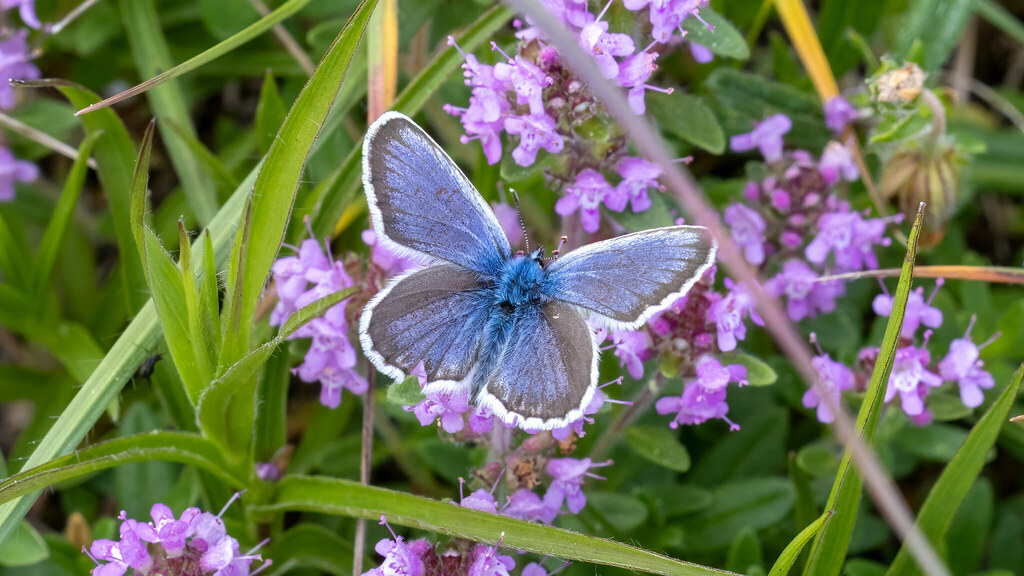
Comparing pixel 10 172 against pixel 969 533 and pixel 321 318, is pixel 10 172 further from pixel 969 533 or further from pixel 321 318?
pixel 969 533

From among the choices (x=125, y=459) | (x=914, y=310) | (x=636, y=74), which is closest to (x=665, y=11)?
(x=636, y=74)

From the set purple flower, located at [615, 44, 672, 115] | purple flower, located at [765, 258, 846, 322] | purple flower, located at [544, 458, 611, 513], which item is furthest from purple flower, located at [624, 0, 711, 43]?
purple flower, located at [544, 458, 611, 513]

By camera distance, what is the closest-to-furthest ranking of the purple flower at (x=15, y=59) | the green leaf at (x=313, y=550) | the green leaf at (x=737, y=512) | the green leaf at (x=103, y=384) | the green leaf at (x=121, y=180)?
1. the green leaf at (x=103, y=384)
2. the green leaf at (x=313, y=550)
3. the green leaf at (x=121, y=180)
4. the green leaf at (x=737, y=512)
5. the purple flower at (x=15, y=59)

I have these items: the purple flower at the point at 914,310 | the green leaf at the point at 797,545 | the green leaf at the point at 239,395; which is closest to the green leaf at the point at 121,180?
the green leaf at the point at 239,395

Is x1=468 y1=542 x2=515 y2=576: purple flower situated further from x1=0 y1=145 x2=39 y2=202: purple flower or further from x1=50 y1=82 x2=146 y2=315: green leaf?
x1=0 y1=145 x2=39 y2=202: purple flower

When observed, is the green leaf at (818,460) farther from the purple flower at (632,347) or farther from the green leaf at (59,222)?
the green leaf at (59,222)
